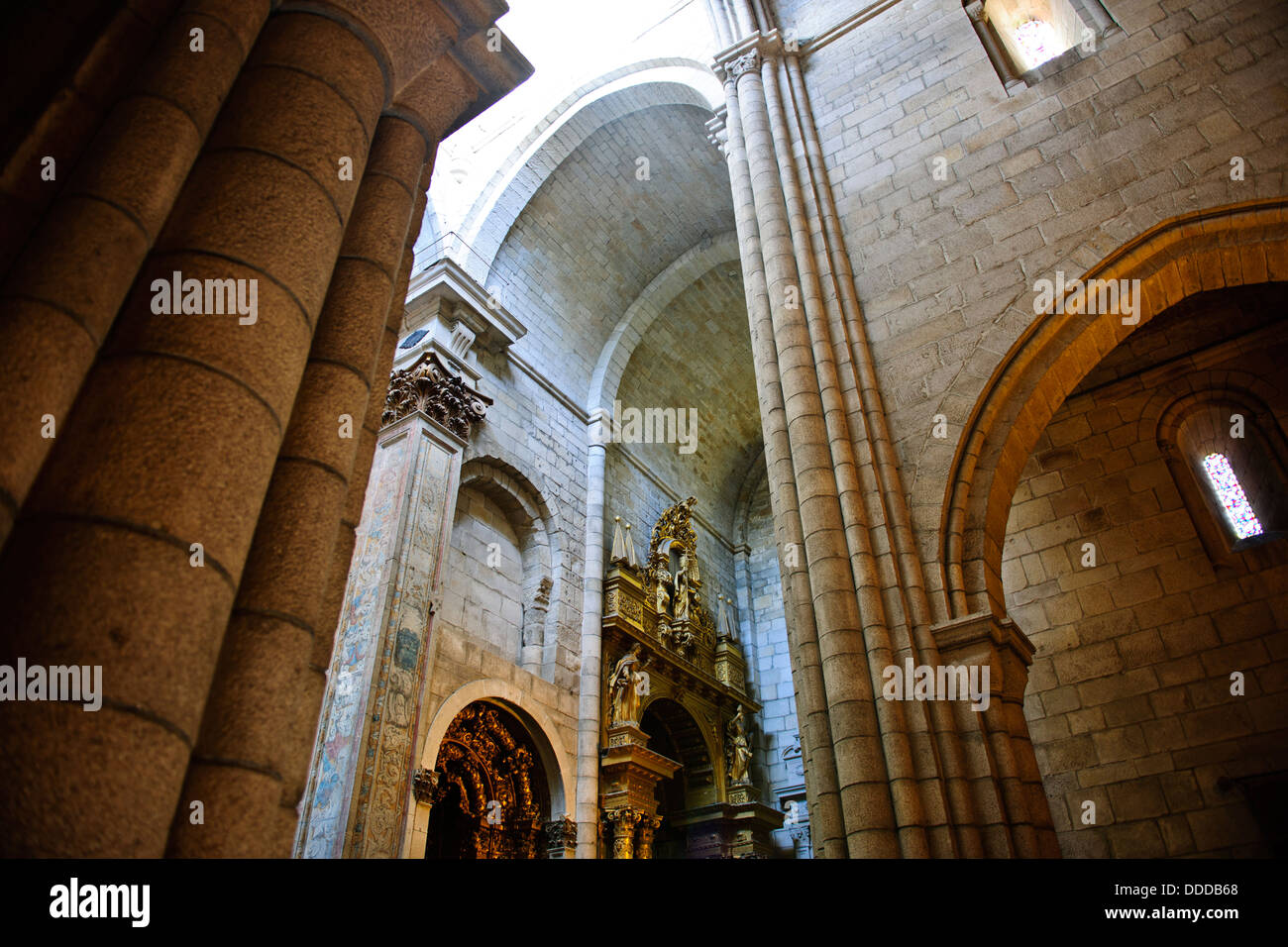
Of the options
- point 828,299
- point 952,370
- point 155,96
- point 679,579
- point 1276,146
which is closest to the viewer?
point 155,96

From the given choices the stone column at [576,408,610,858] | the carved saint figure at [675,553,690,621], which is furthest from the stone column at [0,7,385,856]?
the carved saint figure at [675,553,690,621]

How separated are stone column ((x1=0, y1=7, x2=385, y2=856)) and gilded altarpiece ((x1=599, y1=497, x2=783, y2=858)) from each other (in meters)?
9.14

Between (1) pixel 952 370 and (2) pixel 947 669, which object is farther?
(1) pixel 952 370

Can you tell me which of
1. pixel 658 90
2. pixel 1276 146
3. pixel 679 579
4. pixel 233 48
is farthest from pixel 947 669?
pixel 658 90

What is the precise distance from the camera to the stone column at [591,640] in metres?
9.79

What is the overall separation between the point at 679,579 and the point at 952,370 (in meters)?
8.14

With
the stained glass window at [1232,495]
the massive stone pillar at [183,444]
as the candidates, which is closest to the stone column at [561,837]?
the stained glass window at [1232,495]

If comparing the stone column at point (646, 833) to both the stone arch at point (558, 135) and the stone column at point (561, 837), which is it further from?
the stone arch at point (558, 135)

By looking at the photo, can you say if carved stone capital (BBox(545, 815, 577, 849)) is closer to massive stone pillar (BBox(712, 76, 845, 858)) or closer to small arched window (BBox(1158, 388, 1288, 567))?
Answer: massive stone pillar (BBox(712, 76, 845, 858))

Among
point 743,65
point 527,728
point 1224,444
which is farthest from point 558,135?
point 1224,444

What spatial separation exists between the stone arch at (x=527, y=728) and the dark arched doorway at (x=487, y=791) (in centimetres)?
10
